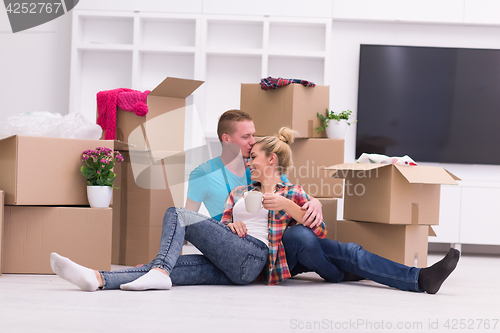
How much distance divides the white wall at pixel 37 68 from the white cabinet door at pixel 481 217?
2935mm

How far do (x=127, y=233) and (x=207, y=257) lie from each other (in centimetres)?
68

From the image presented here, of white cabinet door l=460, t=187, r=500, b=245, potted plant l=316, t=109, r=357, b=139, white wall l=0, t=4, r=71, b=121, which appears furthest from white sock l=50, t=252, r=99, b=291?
white cabinet door l=460, t=187, r=500, b=245

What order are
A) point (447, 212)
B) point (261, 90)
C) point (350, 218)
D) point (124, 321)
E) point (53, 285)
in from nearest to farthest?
point (124, 321) → point (53, 285) → point (350, 218) → point (261, 90) → point (447, 212)

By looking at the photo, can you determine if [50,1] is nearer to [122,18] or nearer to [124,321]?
[122,18]

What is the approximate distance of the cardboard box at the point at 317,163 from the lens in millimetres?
2373

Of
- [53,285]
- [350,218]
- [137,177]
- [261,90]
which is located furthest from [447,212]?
[53,285]

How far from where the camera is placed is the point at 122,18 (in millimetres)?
3459

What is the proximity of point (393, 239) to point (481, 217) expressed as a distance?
1.56m

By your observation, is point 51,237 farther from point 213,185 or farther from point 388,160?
point 388,160

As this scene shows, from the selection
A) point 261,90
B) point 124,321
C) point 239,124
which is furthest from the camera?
point 261,90

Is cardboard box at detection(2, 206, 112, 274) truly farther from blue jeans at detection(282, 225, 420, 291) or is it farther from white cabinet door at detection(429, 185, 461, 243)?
white cabinet door at detection(429, 185, 461, 243)

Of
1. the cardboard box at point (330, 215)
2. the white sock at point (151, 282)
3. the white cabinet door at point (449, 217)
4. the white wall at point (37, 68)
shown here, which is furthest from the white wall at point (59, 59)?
the white sock at point (151, 282)

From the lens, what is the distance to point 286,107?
239 centimetres

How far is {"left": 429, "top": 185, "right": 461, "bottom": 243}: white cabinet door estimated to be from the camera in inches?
131
